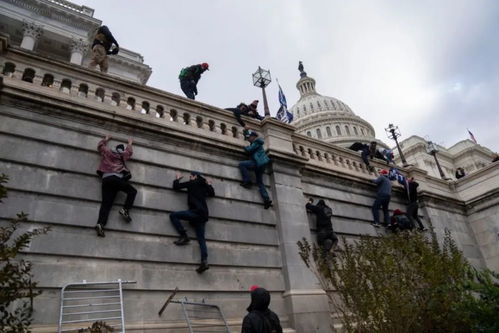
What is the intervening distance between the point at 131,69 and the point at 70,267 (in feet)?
100

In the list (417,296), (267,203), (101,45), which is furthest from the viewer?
(101,45)

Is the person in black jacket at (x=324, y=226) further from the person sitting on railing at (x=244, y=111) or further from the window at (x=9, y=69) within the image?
the window at (x=9, y=69)

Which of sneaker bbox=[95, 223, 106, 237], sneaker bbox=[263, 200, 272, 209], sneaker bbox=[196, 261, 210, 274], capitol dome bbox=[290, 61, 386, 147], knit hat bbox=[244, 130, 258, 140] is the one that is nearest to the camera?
sneaker bbox=[95, 223, 106, 237]

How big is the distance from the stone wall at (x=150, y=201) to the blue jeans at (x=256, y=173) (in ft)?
0.78

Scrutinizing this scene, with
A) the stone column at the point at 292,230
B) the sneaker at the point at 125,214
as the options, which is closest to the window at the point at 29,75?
the sneaker at the point at 125,214

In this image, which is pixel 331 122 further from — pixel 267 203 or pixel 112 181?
pixel 112 181

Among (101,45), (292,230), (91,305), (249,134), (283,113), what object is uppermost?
(283,113)

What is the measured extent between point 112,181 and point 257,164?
13.4ft

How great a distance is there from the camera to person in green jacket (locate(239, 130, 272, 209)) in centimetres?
1062

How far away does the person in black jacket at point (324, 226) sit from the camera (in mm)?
11086

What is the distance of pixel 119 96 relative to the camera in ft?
33.0

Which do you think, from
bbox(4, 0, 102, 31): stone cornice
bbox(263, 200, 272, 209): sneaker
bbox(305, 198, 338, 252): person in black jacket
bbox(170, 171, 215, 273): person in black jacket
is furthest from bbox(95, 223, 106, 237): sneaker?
bbox(4, 0, 102, 31): stone cornice

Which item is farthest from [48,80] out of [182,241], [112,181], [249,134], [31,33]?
[31,33]

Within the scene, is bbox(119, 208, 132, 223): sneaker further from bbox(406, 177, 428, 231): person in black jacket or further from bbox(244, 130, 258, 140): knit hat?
bbox(406, 177, 428, 231): person in black jacket
